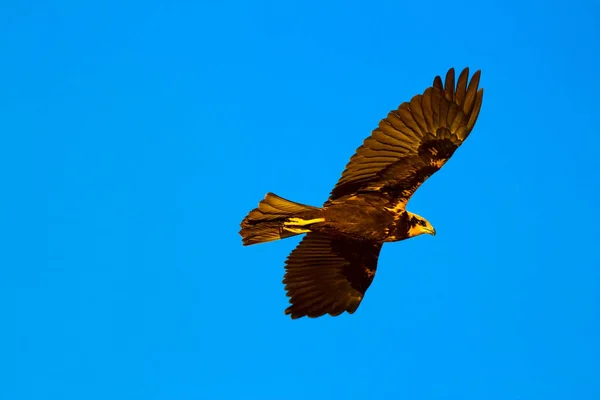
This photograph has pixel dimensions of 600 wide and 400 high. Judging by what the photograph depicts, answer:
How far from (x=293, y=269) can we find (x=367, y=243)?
0.99 meters

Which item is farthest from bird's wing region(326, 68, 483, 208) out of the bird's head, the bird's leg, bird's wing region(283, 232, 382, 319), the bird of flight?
bird's wing region(283, 232, 382, 319)

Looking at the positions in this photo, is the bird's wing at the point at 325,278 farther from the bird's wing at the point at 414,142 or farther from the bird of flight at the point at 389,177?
the bird's wing at the point at 414,142

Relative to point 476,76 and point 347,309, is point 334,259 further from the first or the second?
point 476,76

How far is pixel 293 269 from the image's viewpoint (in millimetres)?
11641

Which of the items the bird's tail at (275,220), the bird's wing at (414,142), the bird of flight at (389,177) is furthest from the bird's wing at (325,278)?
the bird's wing at (414,142)

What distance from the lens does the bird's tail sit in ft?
34.2

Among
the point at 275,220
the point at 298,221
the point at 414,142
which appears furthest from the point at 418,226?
the point at 275,220

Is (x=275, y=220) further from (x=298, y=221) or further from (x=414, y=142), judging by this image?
(x=414, y=142)

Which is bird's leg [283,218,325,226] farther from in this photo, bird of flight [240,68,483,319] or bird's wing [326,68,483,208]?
bird's wing [326,68,483,208]

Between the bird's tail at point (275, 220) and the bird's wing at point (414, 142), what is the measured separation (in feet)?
1.17

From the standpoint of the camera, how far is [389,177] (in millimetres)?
10500

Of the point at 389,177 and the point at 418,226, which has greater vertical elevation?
the point at 389,177

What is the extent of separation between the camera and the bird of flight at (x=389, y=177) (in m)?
10.0

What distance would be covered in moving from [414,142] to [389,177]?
1.59 ft
